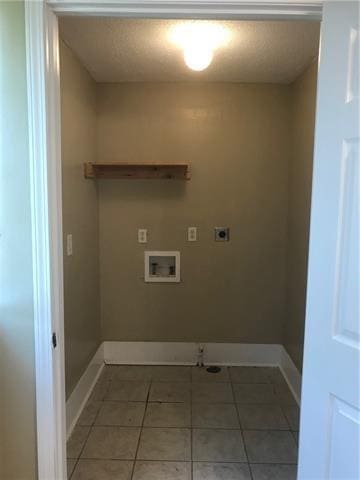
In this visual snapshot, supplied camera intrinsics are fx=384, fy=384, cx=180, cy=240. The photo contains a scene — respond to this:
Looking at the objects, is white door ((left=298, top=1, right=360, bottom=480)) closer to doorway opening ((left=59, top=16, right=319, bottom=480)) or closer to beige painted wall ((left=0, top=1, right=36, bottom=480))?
beige painted wall ((left=0, top=1, right=36, bottom=480))

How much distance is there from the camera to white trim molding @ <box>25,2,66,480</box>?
135 centimetres

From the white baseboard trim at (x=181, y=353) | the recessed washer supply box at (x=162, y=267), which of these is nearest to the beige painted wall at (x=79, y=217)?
the white baseboard trim at (x=181, y=353)

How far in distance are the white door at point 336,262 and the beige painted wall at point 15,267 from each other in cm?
104

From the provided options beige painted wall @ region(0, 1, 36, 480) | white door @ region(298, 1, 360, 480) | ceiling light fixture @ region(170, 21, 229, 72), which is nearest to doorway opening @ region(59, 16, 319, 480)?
ceiling light fixture @ region(170, 21, 229, 72)

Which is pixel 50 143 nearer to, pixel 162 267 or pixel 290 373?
pixel 162 267

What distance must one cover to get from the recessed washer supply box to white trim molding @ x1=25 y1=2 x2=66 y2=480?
1.89 m

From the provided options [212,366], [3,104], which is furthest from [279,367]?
[3,104]

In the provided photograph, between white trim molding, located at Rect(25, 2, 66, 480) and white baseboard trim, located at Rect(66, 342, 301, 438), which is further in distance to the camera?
white baseboard trim, located at Rect(66, 342, 301, 438)

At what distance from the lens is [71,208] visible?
102 inches

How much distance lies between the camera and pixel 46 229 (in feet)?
4.63

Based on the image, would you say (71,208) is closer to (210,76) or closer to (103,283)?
(103,283)

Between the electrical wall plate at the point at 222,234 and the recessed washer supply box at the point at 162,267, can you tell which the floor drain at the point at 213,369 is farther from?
the electrical wall plate at the point at 222,234

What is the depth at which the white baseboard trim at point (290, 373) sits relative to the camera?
291cm

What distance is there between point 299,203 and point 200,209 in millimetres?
841
